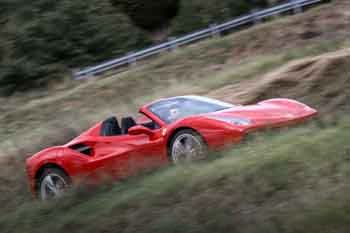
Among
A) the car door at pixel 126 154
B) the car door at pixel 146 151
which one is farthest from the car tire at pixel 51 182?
the car door at pixel 146 151

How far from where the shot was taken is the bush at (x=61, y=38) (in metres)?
30.4

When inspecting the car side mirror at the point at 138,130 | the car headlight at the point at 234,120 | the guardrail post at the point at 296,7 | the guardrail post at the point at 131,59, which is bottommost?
the car headlight at the point at 234,120

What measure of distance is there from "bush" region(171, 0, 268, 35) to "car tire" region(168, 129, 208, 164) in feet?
65.0

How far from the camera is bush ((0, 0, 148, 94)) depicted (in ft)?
99.8

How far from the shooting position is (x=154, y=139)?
438 inches

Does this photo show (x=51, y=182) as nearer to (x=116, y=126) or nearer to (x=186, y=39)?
(x=116, y=126)

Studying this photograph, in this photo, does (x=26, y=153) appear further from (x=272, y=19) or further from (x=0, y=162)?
(x=272, y=19)

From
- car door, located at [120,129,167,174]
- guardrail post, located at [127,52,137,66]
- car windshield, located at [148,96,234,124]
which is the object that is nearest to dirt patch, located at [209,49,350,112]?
car windshield, located at [148,96,234,124]

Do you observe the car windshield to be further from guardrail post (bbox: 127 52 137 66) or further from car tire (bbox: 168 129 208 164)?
guardrail post (bbox: 127 52 137 66)

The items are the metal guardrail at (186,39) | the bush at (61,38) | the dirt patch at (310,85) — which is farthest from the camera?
the bush at (61,38)

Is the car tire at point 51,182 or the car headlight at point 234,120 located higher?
the car headlight at point 234,120

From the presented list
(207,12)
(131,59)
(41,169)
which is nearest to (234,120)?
(41,169)

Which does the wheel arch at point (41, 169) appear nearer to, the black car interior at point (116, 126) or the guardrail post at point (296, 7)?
the black car interior at point (116, 126)

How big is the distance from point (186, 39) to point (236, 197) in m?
21.0
